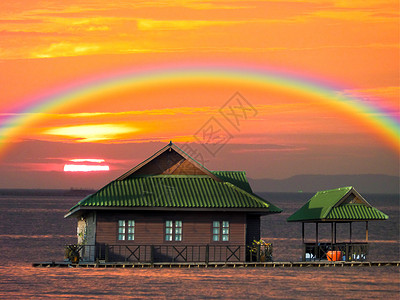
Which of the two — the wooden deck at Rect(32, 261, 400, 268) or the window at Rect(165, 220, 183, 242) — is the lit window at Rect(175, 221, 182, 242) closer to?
the window at Rect(165, 220, 183, 242)

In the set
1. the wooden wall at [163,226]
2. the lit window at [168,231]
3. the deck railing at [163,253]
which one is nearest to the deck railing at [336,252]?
the deck railing at [163,253]

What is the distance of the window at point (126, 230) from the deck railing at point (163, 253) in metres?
0.50

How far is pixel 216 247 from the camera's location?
49.1 m

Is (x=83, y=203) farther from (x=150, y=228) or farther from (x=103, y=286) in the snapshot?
(x=103, y=286)

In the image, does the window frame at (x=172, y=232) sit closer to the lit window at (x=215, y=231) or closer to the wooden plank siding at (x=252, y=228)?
the lit window at (x=215, y=231)

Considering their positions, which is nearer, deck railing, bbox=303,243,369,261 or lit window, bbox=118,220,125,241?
lit window, bbox=118,220,125,241

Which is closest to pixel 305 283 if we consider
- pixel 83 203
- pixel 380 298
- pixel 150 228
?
pixel 380 298

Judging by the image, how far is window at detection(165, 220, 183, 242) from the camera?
48938 mm

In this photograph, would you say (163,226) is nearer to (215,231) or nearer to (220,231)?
(215,231)

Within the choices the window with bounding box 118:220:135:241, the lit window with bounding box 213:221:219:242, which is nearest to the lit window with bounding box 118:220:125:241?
the window with bounding box 118:220:135:241

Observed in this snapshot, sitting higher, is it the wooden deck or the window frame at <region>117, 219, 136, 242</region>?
the window frame at <region>117, 219, 136, 242</region>

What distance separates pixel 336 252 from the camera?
51.2 metres

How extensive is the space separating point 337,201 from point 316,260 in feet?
12.7

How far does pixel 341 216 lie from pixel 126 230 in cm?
1225
